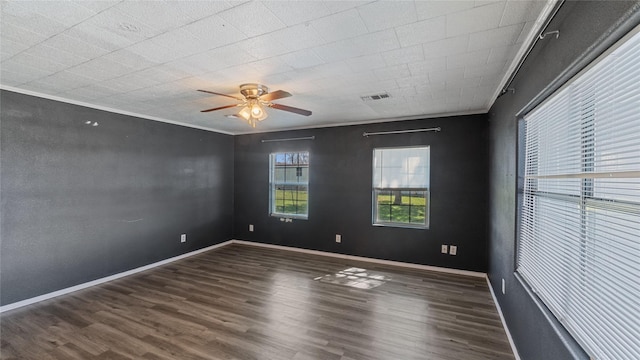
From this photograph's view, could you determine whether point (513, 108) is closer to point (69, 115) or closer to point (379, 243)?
point (379, 243)

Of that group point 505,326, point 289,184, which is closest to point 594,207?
point 505,326

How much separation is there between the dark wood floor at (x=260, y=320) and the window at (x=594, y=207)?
1.18m

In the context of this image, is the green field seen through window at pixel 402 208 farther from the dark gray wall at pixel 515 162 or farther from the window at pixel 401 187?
the dark gray wall at pixel 515 162

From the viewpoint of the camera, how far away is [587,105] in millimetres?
1244

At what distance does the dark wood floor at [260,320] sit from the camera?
7.43ft

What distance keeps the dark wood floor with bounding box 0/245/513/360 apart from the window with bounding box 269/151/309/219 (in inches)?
67.1

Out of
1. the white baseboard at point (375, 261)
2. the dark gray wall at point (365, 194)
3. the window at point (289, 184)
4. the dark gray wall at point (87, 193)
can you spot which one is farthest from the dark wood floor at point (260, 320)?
the window at point (289, 184)

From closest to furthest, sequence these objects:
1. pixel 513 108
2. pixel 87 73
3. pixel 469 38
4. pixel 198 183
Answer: pixel 469 38, pixel 513 108, pixel 87 73, pixel 198 183

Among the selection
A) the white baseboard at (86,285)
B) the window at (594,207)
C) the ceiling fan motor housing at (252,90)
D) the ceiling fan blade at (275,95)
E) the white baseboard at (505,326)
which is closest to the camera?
the window at (594,207)

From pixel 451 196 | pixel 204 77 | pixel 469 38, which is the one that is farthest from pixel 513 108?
pixel 204 77

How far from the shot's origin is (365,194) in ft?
15.5

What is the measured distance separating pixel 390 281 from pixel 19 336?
3.97 meters

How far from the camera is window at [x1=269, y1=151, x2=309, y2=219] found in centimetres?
536

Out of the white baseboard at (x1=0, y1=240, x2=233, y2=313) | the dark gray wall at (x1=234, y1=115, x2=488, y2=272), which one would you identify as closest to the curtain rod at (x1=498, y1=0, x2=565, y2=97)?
the dark gray wall at (x1=234, y1=115, x2=488, y2=272)
